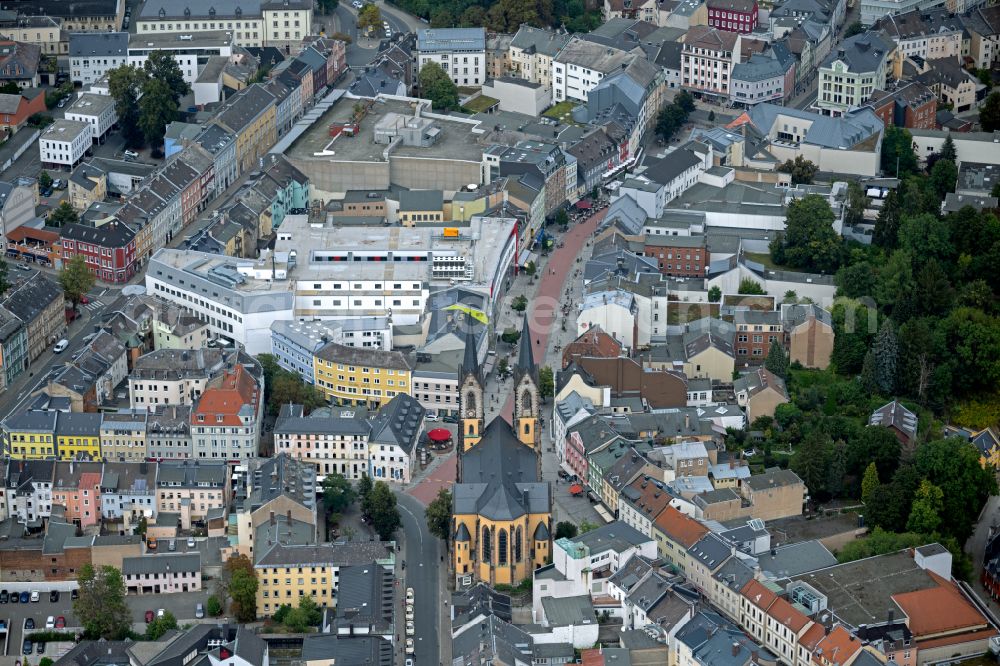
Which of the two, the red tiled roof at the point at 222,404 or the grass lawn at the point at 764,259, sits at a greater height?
the grass lawn at the point at 764,259

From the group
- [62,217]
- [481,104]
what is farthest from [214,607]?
[481,104]

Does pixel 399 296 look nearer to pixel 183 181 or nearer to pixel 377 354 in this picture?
pixel 377 354

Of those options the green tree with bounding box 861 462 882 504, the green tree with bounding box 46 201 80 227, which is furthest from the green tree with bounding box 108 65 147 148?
the green tree with bounding box 861 462 882 504

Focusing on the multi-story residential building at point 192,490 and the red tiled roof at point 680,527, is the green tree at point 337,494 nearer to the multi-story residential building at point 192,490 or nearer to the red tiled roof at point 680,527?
the multi-story residential building at point 192,490

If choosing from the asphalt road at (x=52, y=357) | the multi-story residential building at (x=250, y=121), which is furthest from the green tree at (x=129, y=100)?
the asphalt road at (x=52, y=357)

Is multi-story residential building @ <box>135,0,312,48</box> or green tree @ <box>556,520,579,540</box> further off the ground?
multi-story residential building @ <box>135,0,312,48</box>

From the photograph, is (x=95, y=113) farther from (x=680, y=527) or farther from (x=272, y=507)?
(x=680, y=527)

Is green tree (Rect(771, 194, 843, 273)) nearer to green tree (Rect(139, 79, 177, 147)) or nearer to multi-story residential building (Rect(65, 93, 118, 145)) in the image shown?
green tree (Rect(139, 79, 177, 147))
